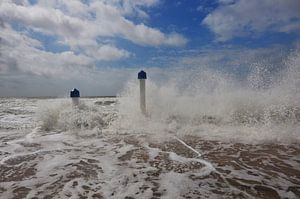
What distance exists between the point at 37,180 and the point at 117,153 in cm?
167

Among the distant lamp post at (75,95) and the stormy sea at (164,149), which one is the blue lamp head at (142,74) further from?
the distant lamp post at (75,95)

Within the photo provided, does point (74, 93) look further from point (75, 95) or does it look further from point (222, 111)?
point (222, 111)

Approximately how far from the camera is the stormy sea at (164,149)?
3164 millimetres

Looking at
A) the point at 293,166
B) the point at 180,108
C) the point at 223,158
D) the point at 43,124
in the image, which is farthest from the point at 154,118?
the point at 293,166

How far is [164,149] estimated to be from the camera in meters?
5.09

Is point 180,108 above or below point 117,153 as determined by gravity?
above

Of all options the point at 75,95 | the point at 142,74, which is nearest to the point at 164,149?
the point at 142,74

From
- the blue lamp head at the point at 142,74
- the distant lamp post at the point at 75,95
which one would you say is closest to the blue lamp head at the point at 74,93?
the distant lamp post at the point at 75,95

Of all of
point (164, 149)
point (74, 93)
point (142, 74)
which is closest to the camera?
point (164, 149)

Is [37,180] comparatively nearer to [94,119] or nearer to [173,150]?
[173,150]

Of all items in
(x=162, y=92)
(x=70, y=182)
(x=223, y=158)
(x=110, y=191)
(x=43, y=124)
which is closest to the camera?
(x=110, y=191)

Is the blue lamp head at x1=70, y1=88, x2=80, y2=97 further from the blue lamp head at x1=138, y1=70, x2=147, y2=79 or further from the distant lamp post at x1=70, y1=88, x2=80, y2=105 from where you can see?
the blue lamp head at x1=138, y1=70, x2=147, y2=79

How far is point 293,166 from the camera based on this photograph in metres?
3.84

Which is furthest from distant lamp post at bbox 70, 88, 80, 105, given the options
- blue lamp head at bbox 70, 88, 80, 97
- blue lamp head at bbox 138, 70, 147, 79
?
blue lamp head at bbox 138, 70, 147, 79
